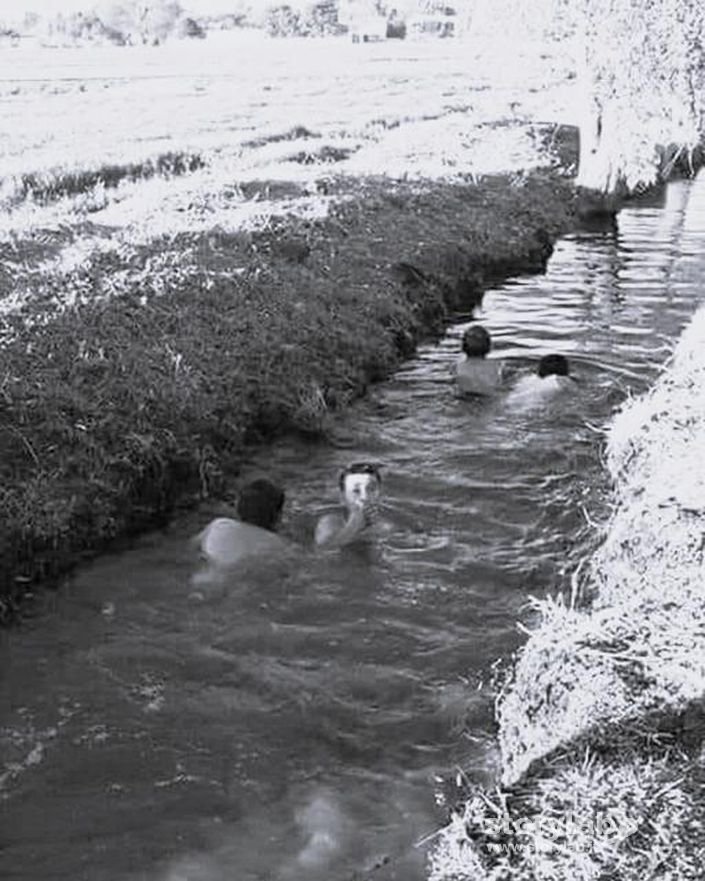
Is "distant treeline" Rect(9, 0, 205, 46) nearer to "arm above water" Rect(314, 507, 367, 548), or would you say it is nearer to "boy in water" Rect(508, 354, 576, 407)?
"boy in water" Rect(508, 354, 576, 407)

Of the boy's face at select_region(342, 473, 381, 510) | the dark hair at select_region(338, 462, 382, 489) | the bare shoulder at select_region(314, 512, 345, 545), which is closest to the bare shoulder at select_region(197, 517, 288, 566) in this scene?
the bare shoulder at select_region(314, 512, 345, 545)

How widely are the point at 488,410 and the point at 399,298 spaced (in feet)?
11.6

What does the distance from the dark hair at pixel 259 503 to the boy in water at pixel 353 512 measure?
1.55ft

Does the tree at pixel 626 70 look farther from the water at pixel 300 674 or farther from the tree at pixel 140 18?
the tree at pixel 140 18

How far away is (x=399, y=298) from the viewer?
16.4m

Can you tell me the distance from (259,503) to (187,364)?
104 inches

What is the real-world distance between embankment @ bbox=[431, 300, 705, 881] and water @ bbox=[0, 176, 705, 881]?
0.69 m

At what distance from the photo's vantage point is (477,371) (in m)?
14.0

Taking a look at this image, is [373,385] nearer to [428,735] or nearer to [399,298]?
[399,298]

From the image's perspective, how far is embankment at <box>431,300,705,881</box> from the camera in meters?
4.63

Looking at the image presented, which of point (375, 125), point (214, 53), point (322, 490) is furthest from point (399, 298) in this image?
point (214, 53)

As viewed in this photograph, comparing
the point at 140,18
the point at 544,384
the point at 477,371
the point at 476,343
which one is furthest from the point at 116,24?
the point at 544,384

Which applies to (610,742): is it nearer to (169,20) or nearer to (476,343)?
(476,343)

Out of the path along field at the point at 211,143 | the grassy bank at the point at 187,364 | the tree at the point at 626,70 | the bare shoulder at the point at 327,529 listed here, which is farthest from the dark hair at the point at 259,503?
the tree at the point at 626,70
